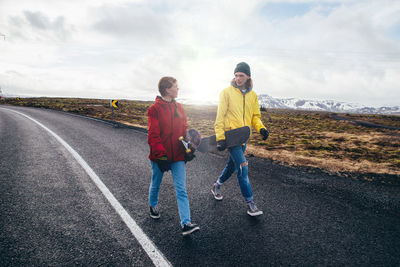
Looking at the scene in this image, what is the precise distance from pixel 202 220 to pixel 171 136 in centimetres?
139

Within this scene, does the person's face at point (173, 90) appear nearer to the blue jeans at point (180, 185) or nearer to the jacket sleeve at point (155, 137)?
the jacket sleeve at point (155, 137)

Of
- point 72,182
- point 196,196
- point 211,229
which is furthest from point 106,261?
point 72,182

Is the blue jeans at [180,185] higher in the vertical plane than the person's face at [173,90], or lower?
lower

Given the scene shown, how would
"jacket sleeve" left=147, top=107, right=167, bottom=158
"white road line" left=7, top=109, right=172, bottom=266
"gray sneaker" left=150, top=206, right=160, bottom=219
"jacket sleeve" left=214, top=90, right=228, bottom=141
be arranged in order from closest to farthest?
"white road line" left=7, top=109, right=172, bottom=266
"jacket sleeve" left=147, top=107, right=167, bottom=158
"gray sneaker" left=150, top=206, right=160, bottom=219
"jacket sleeve" left=214, top=90, right=228, bottom=141

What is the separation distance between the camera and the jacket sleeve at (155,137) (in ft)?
8.01

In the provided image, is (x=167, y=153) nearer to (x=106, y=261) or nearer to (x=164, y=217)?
(x=164, y=217)

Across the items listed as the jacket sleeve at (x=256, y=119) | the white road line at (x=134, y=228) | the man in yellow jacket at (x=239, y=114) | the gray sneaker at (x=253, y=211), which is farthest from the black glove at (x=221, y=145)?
the white road line at (x=134, y=228)

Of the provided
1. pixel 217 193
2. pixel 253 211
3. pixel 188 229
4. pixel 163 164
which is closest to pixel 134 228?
pixel 188 229

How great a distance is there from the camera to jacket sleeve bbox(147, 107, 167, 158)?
2.44m

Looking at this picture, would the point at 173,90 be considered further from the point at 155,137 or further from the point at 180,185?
the point at 180,185

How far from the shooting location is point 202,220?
3.05 meters

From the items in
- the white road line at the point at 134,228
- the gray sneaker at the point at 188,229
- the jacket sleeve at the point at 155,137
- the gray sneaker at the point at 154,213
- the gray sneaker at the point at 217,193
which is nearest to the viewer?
the white road line at the point at 134,228

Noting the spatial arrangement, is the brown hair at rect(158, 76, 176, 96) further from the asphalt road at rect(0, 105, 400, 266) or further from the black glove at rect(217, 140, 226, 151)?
the asphalt road at rect(0, 105, 400, 266)

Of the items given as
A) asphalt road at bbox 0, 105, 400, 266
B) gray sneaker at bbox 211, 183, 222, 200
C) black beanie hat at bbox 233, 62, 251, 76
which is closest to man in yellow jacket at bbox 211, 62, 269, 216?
black beanie hat at bbox 233, 62, 251, 76
